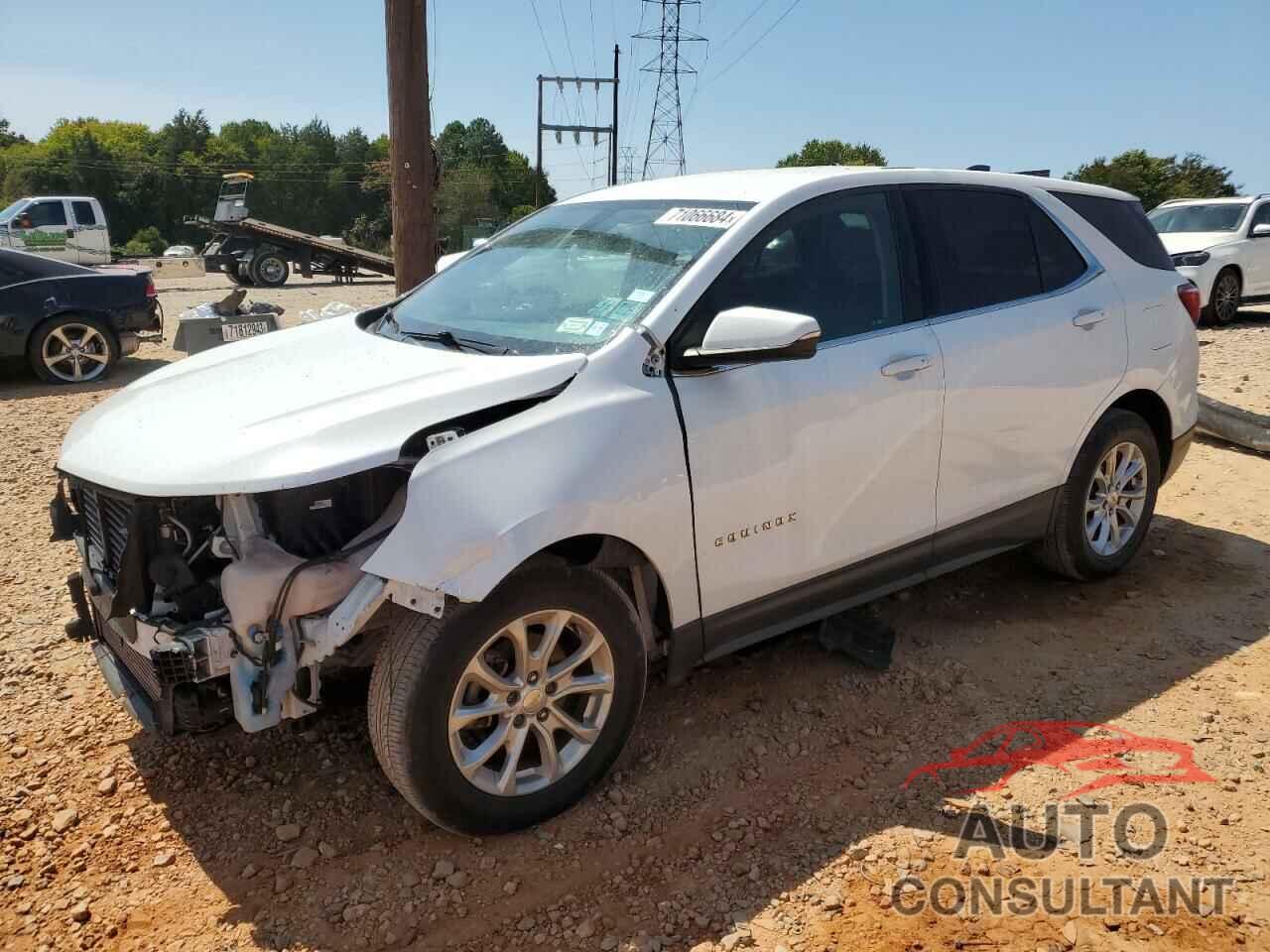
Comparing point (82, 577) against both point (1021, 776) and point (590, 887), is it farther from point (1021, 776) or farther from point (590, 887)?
point (1021, 776)

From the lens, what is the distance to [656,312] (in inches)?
119

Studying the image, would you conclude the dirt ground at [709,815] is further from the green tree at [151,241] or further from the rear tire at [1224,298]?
the green tree at [151,241]

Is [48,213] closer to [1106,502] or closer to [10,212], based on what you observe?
[10,212]

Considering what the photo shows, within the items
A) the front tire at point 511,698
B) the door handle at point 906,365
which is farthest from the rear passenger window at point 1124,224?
the front tire at point 511,698

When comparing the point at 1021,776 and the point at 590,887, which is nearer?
the point at 590,887

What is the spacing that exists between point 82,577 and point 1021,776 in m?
3.22

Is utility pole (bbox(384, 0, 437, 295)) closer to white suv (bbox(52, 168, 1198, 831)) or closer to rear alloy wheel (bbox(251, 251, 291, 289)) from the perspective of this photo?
white suv (bbox(52, 168, 1198, 831))

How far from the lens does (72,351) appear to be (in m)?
10.2

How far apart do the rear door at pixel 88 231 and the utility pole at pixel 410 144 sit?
20579mm

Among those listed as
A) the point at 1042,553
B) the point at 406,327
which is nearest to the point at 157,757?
the point at 406,327

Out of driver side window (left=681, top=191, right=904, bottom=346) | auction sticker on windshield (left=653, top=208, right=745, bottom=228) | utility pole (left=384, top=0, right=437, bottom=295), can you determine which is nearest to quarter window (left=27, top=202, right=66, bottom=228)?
utility pole (left=384, top=0, right=437, bottom=295)

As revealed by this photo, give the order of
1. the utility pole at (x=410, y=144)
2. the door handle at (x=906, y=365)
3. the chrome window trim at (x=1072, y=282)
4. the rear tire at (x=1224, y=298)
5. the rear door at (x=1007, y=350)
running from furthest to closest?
the rear tire at (x=1224, y=298)
the utility pole at (x=410, y=144)
the chrome window trim at (x=1072, y=282)
the rear door at (x=1007, y=350)
the door handle at (x=906, y=365)

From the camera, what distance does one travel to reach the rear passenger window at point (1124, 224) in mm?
4391

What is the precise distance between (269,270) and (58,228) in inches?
199
